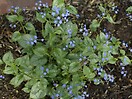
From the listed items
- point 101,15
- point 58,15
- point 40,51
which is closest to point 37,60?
point 40,51

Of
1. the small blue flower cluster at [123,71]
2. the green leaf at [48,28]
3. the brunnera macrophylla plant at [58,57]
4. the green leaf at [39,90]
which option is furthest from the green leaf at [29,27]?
the small blue flower cluster at [123,71]

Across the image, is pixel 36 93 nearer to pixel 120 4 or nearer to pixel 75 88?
pixel 75 88

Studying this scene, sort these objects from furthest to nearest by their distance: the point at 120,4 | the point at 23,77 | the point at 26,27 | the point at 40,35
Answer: the point at 120,4, the point at 40,35, the point at 26,27, the point at 23,77

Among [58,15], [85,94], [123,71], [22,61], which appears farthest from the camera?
[123,71]

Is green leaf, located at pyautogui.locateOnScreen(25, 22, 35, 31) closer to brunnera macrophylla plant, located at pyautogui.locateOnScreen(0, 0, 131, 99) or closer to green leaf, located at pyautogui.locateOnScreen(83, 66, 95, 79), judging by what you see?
brunnera macrophylla plant, located at pyautogui.locateOnScreen(0, 0, 131, 99)

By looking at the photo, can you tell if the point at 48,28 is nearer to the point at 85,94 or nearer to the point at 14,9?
the point at 14,9

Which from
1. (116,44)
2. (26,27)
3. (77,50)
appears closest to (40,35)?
(26,27)

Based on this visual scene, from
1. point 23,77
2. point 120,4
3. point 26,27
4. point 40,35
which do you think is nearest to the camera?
point 23,77
